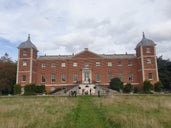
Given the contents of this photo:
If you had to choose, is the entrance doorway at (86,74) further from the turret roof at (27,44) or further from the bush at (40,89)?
the turret roof at (27,44)

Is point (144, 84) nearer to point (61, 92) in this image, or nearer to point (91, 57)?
point (91, 57)

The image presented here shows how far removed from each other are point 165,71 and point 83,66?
21.0 meters

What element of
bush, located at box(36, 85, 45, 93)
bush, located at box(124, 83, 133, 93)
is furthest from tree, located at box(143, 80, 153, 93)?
bush, located at box(36, 85, 45, 93)

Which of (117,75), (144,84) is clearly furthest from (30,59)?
(144,84)

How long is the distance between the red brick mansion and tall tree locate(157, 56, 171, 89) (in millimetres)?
8458

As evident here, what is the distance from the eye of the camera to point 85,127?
763 cm

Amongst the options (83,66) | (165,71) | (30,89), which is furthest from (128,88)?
(30,89)

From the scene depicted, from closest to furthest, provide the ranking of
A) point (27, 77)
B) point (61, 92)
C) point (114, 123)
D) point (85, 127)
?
point (85, 127), point (114, 123), point (61, 92), point (27, 77)

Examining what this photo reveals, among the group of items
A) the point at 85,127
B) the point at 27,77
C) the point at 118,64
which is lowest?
the point at 85,127

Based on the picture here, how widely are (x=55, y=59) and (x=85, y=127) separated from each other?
38.4 m

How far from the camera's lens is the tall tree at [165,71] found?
158ft

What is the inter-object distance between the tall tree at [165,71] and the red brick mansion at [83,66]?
27.8 ft

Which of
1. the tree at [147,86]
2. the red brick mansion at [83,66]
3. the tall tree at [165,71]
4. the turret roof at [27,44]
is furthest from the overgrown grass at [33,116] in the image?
the tall tree at [165,71]

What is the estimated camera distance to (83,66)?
44.8 metres
